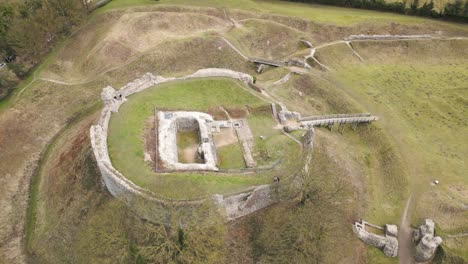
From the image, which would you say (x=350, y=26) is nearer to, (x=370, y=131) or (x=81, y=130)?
(x=370, y=131)

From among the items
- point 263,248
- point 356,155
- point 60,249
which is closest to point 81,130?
point 60,249

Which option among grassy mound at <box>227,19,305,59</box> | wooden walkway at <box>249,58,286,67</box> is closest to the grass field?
grassy mound at <box>227,19,305,59</box>

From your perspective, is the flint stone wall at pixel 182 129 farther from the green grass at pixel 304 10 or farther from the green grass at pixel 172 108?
the green grass at pixel 304 10

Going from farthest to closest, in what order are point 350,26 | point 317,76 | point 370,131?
point 350,26
point 317,76
point 370,131

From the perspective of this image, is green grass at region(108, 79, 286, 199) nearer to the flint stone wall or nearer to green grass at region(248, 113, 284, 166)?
the flint stone wall

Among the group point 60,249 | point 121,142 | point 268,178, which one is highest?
point 121,142

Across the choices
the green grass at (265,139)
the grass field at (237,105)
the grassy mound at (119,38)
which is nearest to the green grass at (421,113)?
the grass field at (237,105)
